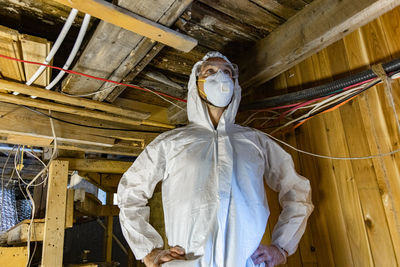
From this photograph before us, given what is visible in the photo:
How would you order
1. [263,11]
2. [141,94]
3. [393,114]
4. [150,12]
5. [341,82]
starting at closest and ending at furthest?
[150,12], [393,114], [341,82], [263,11], [141,94]

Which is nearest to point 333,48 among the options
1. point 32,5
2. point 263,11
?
point 263,11

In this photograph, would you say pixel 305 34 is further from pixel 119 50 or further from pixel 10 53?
pixel 10 53

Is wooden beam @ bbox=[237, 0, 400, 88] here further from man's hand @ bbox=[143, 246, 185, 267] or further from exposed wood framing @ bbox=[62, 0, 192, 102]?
Answer: man's hand @ bbox=[143, 246, 185, 267]

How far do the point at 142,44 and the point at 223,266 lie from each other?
0.97m

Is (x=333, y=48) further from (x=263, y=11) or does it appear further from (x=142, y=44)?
(x=142, y=44)

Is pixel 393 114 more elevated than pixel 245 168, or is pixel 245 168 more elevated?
pixel 393 114

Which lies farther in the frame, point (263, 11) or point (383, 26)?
point (263, 11)

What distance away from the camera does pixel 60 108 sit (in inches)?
64.7

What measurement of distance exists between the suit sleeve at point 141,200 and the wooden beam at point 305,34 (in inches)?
30.2

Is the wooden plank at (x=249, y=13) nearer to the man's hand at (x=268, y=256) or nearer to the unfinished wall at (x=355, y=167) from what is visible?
the unfinished wall at (x=355, y=167)

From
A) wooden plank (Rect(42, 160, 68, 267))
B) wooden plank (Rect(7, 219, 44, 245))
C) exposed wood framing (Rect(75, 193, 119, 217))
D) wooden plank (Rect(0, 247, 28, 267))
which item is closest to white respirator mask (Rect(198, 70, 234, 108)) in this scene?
wooden plank (Rect(42, 160, 68, 267))

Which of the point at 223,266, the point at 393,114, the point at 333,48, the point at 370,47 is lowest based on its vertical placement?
the point at 223,266

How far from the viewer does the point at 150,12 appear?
1049mm

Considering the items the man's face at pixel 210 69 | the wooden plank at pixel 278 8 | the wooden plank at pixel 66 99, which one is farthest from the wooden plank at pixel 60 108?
the wooden plank at pixel 278 8
